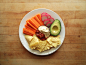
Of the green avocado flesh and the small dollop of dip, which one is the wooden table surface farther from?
the small dollop of dip

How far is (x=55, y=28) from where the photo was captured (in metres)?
2.26

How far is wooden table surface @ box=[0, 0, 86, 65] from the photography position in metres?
2.44

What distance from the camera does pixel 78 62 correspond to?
248 centimetres

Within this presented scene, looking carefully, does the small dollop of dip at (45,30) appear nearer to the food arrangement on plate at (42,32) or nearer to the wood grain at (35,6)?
the food arrangement on plate at (42,32)

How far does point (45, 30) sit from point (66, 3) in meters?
1.04

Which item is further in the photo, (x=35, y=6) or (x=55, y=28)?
(x=35, y=6)

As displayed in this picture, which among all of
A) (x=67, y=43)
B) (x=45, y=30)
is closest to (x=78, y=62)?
(x=67, y=43)

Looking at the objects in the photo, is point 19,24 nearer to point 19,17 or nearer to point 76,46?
point 19,17

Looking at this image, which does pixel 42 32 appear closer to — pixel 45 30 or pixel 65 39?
pixel 45 30

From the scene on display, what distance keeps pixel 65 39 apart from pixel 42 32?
729mm

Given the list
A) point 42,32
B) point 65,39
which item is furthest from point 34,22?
point 65,39

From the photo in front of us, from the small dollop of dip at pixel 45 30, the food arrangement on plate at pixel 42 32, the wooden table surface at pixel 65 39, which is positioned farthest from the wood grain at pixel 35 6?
the small dollop of dip at pixel 45 30

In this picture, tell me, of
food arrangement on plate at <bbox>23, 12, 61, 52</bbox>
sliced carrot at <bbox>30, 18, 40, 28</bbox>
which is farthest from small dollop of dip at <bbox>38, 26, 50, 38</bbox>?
sliced carrot at <bbox>30, 18, 40, 28</bbox>

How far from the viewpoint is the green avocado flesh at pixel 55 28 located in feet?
7.27
